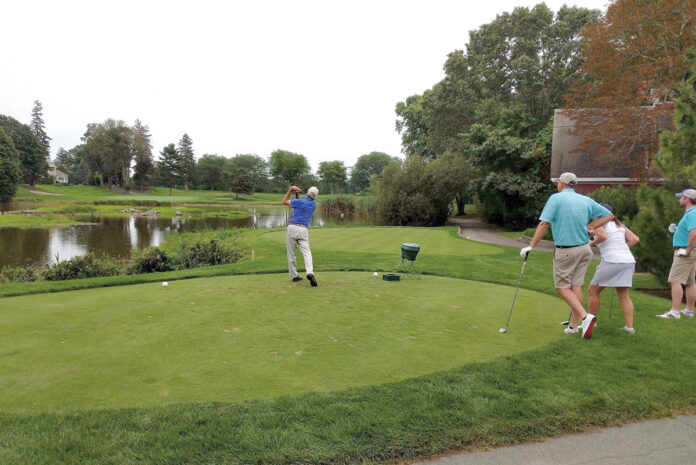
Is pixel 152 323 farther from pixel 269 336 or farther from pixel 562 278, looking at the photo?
pixel 562 278

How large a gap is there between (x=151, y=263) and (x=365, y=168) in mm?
119091

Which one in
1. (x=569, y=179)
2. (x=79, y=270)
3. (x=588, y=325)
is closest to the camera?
(x=588, y=325)

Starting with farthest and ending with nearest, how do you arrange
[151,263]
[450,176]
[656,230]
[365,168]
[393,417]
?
[365,168] → [450,176] → [151,263] → [656,230] → [393,417]

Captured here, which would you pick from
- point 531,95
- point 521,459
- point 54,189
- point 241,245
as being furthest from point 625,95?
point 54,189

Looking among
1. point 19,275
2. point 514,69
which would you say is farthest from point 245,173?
point 19,275

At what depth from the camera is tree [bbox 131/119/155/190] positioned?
255 feet

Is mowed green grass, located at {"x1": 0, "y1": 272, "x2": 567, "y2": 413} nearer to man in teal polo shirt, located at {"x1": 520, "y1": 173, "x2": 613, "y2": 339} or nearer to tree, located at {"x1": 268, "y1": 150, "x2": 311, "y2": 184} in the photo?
man in teal polo shirt, located at {"x1": 520, "y1": 173, "x2": 613, "y2": 339}

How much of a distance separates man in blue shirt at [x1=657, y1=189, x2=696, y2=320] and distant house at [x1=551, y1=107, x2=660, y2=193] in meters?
13.8

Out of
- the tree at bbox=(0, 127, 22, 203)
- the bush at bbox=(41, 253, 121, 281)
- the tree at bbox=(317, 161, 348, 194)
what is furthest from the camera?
the tree at bbox=(317, 161, 348, 194)

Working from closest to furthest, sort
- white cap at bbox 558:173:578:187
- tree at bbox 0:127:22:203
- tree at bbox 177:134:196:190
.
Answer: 1. white cap at bbox 558:173:578:187
2. tree at bbox 0:127:22:203
3. tree at bbox 177:134:196:190

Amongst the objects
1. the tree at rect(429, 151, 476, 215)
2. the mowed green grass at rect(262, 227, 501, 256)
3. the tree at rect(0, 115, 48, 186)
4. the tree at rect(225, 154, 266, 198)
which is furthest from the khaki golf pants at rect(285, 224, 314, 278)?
the tree at rect(0, 115, 48, 186)

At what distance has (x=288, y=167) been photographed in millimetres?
98875

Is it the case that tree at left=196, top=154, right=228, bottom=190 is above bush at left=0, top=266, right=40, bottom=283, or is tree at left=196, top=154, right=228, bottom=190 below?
above

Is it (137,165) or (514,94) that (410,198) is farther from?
(137,165)
